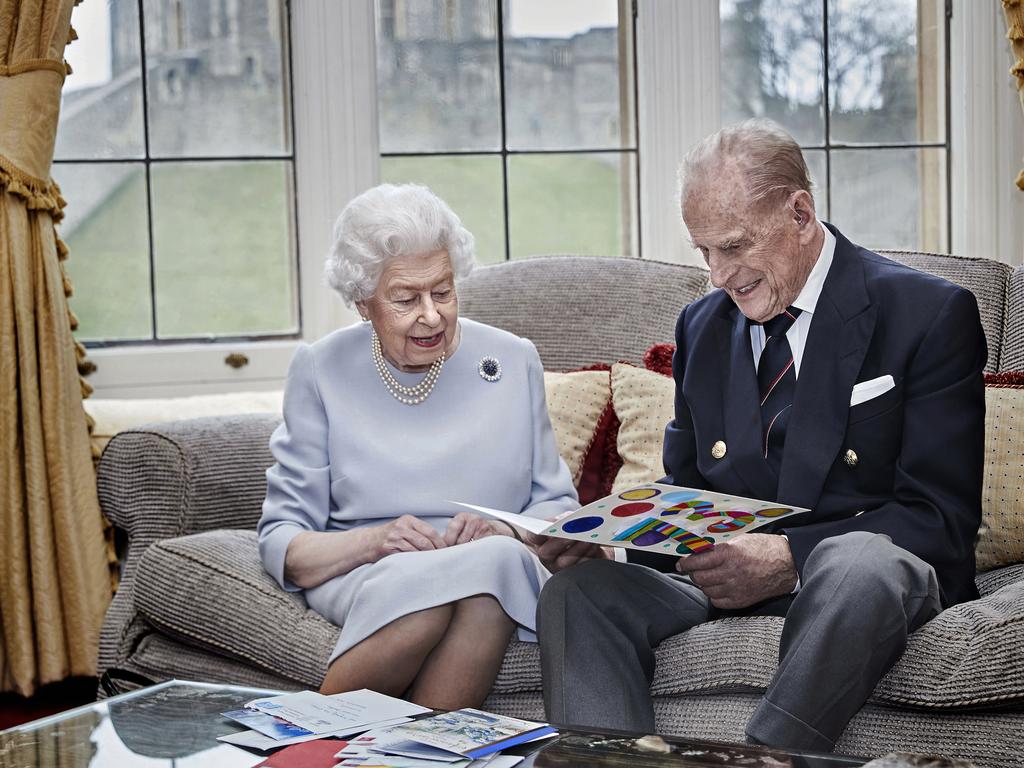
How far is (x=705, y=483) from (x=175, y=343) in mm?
→ 1844

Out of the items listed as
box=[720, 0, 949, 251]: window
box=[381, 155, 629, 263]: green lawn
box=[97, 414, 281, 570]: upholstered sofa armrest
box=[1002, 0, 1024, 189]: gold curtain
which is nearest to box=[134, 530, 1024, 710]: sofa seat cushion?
box=[97, 414, 281, 570]: upholstered sofa armrest

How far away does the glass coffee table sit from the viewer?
4.10 feet

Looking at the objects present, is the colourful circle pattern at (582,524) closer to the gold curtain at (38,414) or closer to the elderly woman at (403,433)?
the elderly woman at (403,433)

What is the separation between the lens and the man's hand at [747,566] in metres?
1.66

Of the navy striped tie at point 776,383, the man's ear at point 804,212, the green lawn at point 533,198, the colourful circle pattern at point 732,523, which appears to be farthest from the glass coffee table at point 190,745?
the green lawn at point 533,198

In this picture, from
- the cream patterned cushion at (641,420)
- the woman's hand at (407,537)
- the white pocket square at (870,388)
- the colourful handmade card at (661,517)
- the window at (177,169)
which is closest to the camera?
the colourful handmade card at (661,517)

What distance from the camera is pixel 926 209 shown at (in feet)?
11.2

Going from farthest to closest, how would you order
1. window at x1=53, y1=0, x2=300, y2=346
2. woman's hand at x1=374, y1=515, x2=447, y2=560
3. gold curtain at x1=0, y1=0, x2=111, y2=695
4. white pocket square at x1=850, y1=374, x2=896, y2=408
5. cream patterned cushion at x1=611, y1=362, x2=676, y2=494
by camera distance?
1. window at x1=53, y1=0, x2=300, y2=346
2. gold curtain at x1=0, y1=0, x2=111, y2=695
3. cream patterned cushion at x1=611, y1=362, x2=676, y2=494
4. woman's hand at x1=374, y1=515, x2=447, y2=560
5. white pocket square at x1=850, y1=374, x2=896, y2=408

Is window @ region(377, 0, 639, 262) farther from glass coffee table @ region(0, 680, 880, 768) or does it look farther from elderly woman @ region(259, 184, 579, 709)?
glass coffee table @ region(0, 680, 880, 768)

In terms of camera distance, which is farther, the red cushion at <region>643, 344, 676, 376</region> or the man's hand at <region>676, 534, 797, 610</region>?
the red cushion at <region>643, 344, 676, 376</region>

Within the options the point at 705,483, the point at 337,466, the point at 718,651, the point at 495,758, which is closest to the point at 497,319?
the point at 337,466

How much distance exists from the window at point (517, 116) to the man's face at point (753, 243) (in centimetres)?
159

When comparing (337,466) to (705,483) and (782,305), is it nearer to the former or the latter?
(705,483)

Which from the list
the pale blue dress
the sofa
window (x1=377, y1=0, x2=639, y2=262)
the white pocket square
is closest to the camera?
the sofa
